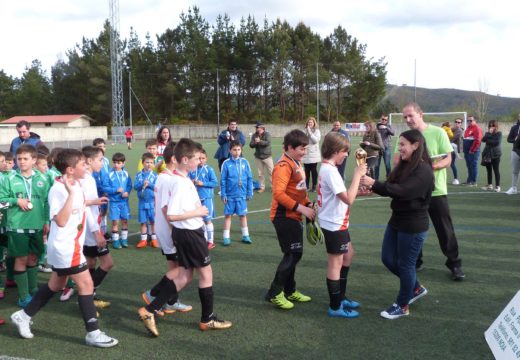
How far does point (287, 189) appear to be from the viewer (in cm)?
463

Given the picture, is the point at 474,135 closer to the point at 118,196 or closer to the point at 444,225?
the point at 444,225

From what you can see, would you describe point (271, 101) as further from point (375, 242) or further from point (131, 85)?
point (375, 242)

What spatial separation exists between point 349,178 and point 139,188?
9275 mm

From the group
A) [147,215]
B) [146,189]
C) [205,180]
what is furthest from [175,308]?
[146,189]

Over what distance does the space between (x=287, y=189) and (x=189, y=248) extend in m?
1.18

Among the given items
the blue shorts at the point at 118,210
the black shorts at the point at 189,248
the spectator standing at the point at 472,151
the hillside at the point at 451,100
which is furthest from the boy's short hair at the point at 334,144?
the hillside at the point at 451,100

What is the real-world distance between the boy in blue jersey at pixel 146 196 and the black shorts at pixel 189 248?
11.1 feet

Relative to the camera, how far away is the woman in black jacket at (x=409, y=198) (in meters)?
4.15

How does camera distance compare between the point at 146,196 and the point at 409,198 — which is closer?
the point at 409,198

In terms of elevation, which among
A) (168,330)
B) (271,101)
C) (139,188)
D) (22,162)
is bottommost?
(168,330)

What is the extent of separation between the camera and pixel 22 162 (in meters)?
4.86

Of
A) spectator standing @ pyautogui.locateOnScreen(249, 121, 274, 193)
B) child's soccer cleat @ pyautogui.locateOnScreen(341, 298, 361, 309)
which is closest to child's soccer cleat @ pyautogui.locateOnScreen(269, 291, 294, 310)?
child's soccer cleat @ pyautogui.locateOnScreen(341, 298, 361, 309)

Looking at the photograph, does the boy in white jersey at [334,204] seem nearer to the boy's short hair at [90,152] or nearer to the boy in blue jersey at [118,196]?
the boy's short hair at [90,152]

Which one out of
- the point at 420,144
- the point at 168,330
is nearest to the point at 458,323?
the point at 420,144
